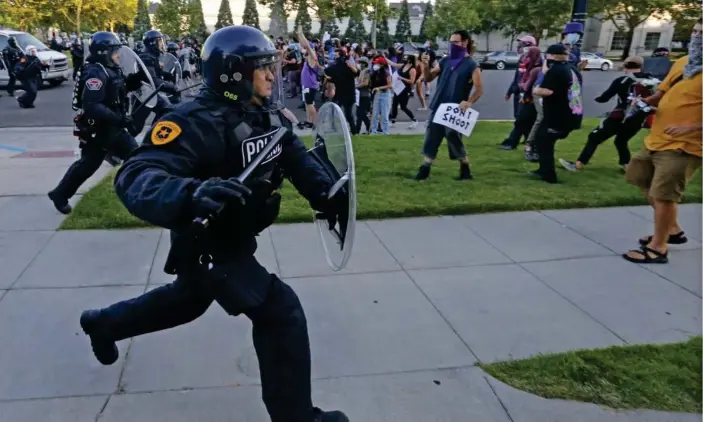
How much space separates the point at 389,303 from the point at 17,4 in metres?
38.0

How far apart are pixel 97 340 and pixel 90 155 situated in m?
3.30

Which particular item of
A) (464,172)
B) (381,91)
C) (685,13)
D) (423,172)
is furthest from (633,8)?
(423,172)

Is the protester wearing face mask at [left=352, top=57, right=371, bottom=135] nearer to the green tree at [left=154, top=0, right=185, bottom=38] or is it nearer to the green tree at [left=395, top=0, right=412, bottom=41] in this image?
the green tree at [left=154, top=0, right=185, bottom=38]

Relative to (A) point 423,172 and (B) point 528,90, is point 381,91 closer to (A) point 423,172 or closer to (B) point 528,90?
(B) point 528,90

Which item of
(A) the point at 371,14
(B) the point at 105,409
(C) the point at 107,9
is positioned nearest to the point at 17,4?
(C) the point at 107,9

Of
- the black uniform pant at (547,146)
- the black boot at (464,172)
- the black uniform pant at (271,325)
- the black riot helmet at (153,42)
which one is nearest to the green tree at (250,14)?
the black riot helmet at (153,42)

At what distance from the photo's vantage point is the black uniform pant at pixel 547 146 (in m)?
7.03

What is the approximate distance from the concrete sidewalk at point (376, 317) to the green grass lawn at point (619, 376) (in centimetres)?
8

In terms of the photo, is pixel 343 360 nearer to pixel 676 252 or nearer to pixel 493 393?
pixel 493 393

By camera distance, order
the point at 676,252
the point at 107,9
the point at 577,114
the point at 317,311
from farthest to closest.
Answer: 1. the point at 107,9
2. the point at 577,114
3. the point at 676,252
4. the point at 317,311

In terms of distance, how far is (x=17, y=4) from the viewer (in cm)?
3331

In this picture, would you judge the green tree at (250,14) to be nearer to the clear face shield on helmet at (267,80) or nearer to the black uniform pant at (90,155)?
the black uniform pant at (90,155)

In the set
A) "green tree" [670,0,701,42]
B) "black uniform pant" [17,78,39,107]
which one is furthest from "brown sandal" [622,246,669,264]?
"green tree" [670,0,701,42]

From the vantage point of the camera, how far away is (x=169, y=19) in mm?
53812
